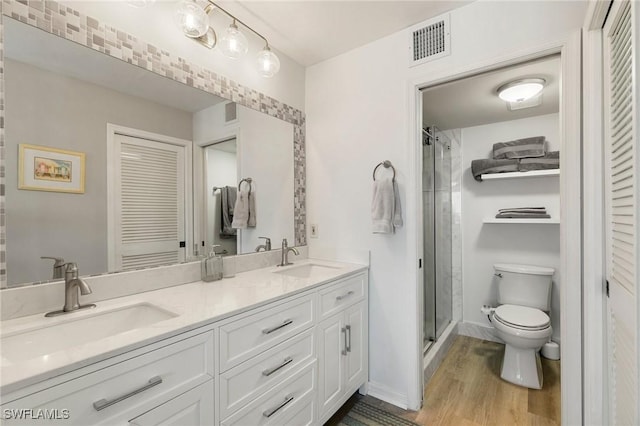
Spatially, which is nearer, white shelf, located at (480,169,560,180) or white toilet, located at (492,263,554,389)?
white toilet, located at (492,263,554,389)

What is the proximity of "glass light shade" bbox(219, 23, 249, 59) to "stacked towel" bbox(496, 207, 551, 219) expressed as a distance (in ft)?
8.22

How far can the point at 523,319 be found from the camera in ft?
6.98

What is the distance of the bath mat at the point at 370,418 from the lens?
1.65 metres

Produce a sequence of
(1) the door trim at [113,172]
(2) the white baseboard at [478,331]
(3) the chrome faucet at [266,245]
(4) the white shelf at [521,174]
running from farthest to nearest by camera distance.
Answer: (2) the white baseboard at [478,331]
(4) the white shelf at [521,174]
(3) the chrome faucet at [266,245]
(1) the door trim at [113,172]

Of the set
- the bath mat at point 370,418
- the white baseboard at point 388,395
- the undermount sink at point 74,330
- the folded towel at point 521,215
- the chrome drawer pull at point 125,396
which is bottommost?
the bath mat at point 370,418

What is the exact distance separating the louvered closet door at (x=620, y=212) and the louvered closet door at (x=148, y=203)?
175 cm

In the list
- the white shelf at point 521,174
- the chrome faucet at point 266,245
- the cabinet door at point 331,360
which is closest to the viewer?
the cabinet door at point 331,360

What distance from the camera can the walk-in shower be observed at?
239cm

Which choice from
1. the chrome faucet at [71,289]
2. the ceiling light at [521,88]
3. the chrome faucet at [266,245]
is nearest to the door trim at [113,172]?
the chrome faucet at [71,289]

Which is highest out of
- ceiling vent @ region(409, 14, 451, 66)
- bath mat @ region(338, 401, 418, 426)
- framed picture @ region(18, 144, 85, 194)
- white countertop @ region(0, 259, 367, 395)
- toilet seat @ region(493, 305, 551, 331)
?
ceiling vent @ region(409, 14, 451, 66)

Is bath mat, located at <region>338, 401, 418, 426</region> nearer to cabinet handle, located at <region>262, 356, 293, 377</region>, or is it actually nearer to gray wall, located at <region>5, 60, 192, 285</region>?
cabinet handle, located at <region>262, 356, 293, 377</region>

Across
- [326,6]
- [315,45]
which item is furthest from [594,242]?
[315,45]

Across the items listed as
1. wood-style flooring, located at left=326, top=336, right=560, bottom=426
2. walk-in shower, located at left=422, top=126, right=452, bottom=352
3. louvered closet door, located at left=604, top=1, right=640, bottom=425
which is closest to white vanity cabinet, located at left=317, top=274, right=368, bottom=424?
wood-style flooring, located at left=326, top=336, right=560, bottom=426

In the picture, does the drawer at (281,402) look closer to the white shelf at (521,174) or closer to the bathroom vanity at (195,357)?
the bathroom vanity at (195,357)
